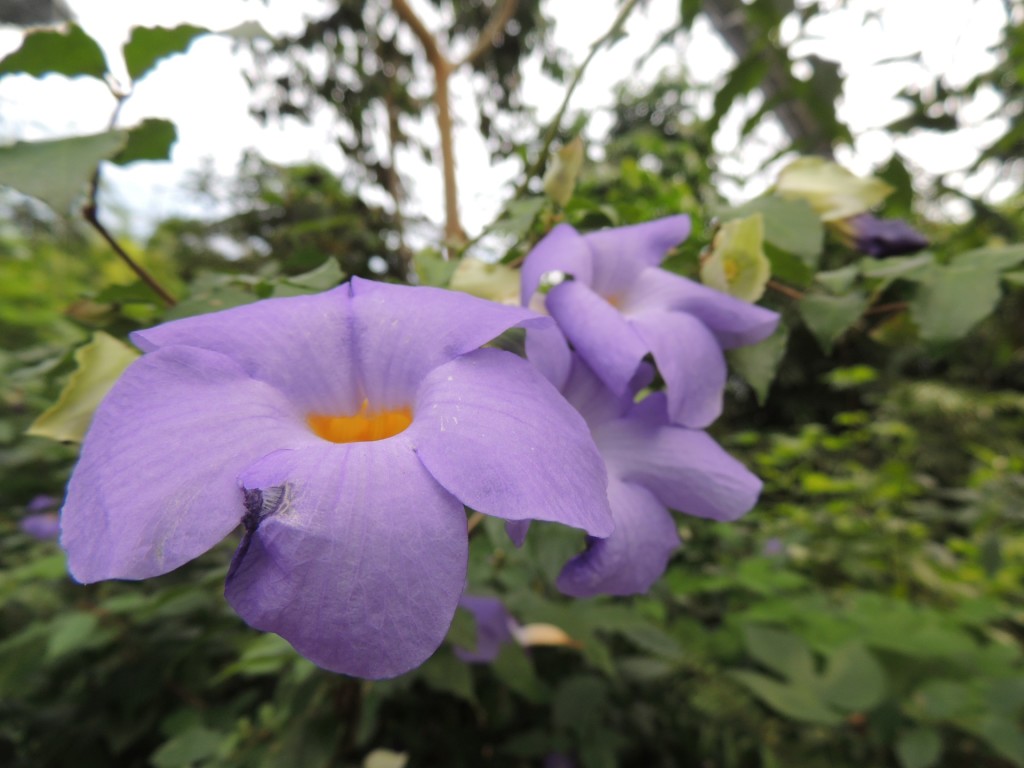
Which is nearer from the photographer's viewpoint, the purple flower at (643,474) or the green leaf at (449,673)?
the purple flower at (643,474)

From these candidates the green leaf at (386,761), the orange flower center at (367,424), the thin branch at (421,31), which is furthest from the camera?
the thin branch at (421,31)

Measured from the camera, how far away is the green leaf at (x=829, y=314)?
1.37 ft

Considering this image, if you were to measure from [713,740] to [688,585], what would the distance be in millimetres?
235

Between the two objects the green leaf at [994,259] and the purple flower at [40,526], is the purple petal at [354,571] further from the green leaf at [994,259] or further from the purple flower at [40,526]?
the purple flower at [40,526]

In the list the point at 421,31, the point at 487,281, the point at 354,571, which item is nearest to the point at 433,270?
the point at 487,281

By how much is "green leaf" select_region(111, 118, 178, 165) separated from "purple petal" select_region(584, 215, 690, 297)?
0.99ft

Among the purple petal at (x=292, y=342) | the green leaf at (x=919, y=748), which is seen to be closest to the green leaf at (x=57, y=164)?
the purple petal at (x=292, y=342)

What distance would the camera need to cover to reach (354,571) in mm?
177

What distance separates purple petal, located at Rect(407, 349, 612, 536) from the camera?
0.64 ft

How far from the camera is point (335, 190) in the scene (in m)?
1.59

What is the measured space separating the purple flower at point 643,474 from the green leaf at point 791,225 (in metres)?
0.19

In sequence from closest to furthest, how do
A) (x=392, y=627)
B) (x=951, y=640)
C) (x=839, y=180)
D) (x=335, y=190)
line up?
(x=392, y=627) < (x=839, y=180) < (x=951, y=640) < (x=335, y=190)

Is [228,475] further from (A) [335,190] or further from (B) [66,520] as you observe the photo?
(A) [335,190]

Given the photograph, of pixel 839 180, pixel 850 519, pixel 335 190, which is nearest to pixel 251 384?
pixel 839 180
